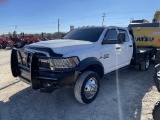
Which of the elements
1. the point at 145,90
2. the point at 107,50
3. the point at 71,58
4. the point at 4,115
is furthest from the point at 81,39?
the point at 4,115

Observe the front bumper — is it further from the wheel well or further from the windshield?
the windshield

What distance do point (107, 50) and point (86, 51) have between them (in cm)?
92

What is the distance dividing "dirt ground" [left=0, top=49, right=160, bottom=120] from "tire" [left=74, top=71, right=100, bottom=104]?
178 millimetres

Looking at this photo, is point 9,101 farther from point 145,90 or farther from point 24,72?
point 145,90

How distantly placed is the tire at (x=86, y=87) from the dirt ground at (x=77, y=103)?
18 cm

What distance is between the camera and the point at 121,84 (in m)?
6.12

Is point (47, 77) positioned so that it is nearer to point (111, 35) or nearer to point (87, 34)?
point (87, 34)

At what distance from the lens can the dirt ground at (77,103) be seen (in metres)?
3.96

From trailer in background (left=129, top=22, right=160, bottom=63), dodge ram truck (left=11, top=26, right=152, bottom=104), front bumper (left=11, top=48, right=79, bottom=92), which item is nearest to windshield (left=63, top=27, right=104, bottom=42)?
dodge ram truck (left=11, top=26, right=152, bottom=104)

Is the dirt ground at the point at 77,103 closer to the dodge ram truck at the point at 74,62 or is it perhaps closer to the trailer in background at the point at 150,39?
the dodge ram truck at the point at 74,62

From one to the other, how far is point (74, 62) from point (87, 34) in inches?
64.6

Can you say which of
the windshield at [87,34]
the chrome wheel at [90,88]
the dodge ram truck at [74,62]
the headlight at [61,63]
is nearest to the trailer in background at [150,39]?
the dodge ram truck at [74,62]

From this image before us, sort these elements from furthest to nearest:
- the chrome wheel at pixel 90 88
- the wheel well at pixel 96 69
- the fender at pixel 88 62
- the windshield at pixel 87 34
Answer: the windshield at pixel 87 34, the wheel well at pixel 96 69, the chrome wheel at pixel 90 88, the fender at pixel 88 62

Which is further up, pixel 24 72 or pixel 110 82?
pixel 24 72
